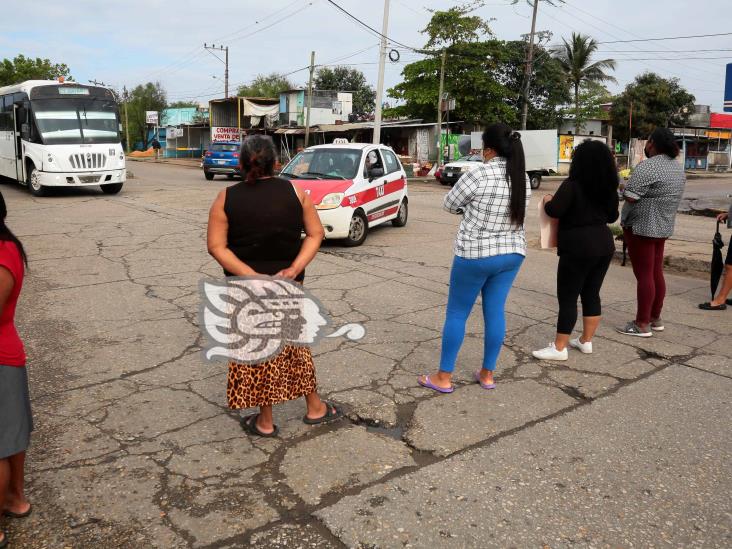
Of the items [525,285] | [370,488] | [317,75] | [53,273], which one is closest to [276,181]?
[370,488]

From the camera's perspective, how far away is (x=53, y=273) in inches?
315

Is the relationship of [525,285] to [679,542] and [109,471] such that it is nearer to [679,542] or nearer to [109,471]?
[679,542]

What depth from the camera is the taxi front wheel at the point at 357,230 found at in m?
10.3

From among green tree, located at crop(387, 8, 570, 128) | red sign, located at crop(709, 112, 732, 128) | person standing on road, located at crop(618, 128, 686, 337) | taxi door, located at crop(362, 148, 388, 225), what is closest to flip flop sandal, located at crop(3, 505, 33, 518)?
person standing on road, located at crop(618, 128, 686, 337)

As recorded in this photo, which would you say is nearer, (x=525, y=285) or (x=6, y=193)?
(x=525, y=285)

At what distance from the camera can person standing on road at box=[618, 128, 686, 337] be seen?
5496mm

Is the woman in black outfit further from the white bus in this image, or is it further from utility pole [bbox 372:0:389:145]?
utility pole [bbox 372:0:389:145]

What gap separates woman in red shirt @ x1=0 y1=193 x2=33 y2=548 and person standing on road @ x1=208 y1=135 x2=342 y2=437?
0.98 m

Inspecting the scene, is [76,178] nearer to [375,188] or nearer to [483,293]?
[375,188]

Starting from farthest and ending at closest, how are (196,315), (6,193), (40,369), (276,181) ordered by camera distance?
(6,193) < (196,315) < (40,369) < (276,181)

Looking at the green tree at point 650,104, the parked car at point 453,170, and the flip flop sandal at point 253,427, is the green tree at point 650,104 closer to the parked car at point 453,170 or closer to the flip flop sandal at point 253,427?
the parked car at point 453,170

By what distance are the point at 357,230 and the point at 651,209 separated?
18.1 ft

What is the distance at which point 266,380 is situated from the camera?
3.50 metres

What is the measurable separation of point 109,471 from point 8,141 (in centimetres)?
1846
